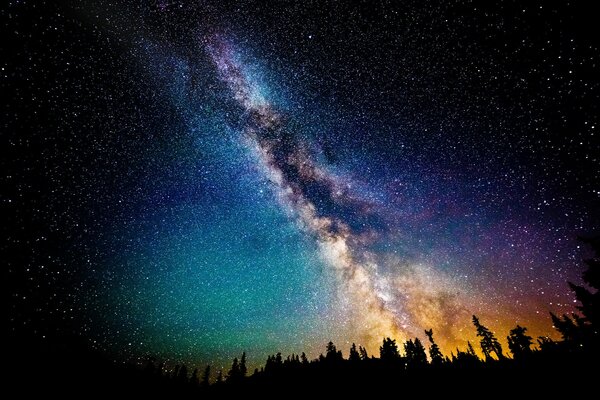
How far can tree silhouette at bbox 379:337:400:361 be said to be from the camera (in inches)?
3026

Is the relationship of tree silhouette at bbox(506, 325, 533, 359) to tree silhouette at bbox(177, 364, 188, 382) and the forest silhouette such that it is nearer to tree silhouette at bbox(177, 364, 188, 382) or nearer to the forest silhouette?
the forest silhouette

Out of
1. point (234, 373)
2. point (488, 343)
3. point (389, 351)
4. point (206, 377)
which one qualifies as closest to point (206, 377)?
point (206, 377)

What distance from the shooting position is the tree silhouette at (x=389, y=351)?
76.9 m

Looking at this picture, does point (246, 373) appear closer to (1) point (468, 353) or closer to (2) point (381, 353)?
(2) point (381, 353)

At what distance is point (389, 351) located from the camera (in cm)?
8394

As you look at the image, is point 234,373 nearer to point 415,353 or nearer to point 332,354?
point 332,354

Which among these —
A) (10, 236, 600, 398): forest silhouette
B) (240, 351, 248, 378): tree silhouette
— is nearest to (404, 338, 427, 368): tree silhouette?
(10, 236, 600, 398): forest silhouette

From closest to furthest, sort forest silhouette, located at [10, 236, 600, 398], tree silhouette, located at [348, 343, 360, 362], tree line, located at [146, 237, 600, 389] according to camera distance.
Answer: forest silhouette, located at [10, 236, 600, 398]
tree line, located at [146, 237, 600, 389]
tree silhouette, located at [348, 343, 360, 362]

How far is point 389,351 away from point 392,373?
81.4 ft

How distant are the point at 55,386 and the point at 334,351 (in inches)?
4202

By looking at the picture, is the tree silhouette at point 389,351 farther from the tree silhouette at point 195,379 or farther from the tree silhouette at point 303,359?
the tree silhouette at point 195,379

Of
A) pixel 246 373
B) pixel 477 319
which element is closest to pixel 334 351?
pixel 246 373

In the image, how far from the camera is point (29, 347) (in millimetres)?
154625

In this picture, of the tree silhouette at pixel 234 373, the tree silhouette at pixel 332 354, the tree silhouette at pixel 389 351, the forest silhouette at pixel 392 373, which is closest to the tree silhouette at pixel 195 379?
the forest silhouette at pixel 392 373
